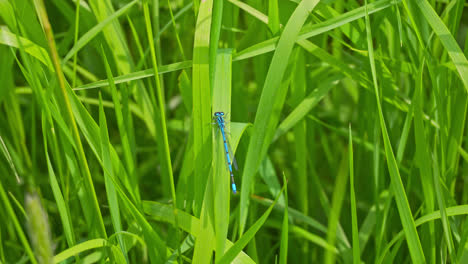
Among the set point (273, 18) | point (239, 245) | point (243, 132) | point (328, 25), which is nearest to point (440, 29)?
point (328, 25)

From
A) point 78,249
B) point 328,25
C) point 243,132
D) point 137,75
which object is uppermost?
point 328,25

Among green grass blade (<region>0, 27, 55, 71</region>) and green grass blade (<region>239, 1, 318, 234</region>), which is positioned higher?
green grass blade (<region>0, 27, 55, 71</region>)

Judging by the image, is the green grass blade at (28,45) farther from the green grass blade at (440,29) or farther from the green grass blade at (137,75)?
the green grass blade at (440,29)

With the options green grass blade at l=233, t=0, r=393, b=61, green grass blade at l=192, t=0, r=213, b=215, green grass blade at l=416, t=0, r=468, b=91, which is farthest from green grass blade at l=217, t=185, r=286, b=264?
green grass blade at l=416, t=0, r=468, b=91

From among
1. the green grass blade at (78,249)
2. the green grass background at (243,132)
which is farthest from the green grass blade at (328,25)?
the green grass blade at (78,249)

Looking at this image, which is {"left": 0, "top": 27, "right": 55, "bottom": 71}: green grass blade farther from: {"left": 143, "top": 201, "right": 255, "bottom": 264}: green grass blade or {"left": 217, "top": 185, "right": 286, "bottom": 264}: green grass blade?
{"left": 217, "top": 185, "right": 286, "bottom": 264}: green grass blade

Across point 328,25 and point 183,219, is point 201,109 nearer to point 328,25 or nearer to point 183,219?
point 183,219

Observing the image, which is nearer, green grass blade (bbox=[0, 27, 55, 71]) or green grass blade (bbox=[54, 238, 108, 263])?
green grass blade (bbox=[54, 238, 108, 263])

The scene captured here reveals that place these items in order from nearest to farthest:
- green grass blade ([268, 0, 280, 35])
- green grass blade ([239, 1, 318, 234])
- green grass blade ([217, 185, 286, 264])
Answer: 1. green grass blade ([217, 185, 286, 264])
2. green grass blade ([239, 1, 318, 234])
3. green grass blade ([268, 0, 280, 35])

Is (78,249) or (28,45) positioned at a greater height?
(28,45)
